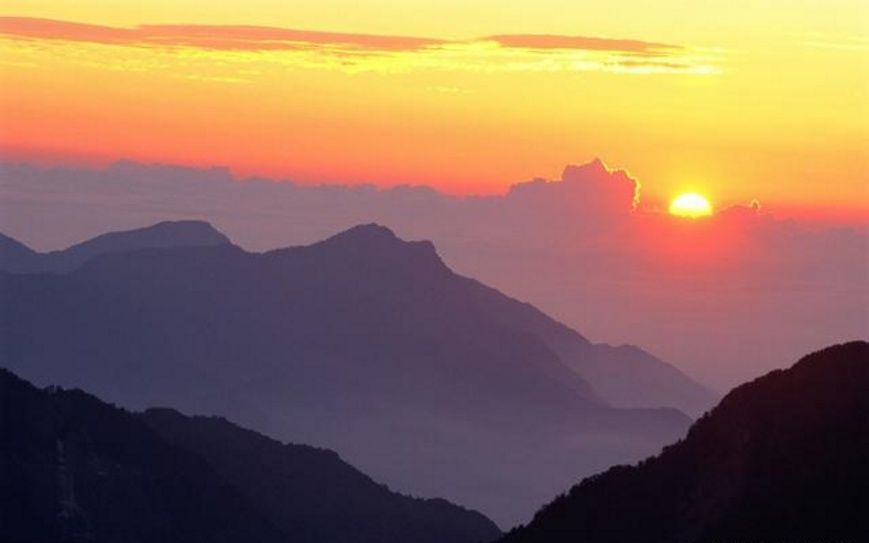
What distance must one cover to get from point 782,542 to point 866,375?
27109 mm

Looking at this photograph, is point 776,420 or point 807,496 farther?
point 776,420

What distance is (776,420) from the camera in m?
199

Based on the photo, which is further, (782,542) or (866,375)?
(866,375)

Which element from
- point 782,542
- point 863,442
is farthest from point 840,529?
point 863,442

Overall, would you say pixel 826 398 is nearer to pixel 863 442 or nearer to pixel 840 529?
pixel 863 442

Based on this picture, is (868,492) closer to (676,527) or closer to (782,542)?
(782,542)

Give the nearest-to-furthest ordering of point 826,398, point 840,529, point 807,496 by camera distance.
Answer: point 840,529 < point 807,496 < point 826,398

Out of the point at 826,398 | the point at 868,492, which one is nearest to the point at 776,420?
the point at 826,398

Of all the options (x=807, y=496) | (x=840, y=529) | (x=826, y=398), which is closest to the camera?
(x=840, y=529)

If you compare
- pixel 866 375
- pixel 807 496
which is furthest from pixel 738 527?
pixel 866 375

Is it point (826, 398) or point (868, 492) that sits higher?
point (826, 398)

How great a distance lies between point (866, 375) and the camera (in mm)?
199000

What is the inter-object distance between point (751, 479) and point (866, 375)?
14082 millimetres

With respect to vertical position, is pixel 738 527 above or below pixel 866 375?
below
